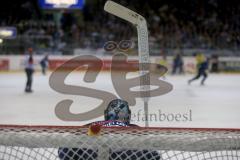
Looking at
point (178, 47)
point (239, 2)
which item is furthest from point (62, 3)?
point (239, 2)

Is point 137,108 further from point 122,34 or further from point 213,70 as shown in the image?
point 122,34

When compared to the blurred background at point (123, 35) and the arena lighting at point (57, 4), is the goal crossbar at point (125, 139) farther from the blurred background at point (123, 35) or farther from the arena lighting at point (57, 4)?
the arena lighting at point (57, 4)

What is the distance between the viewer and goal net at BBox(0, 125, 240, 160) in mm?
2094

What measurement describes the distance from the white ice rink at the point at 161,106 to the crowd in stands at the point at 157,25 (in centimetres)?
938

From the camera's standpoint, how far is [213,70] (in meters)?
23.5

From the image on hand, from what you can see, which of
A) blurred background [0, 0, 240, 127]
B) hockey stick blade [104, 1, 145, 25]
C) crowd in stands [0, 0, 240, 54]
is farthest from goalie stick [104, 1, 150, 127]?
crowd in stands [0, 0, 240, 54]

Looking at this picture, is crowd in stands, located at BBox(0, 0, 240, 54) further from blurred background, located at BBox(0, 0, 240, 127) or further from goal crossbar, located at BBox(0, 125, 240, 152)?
goal crossbar, located at BBox(0, 125, 240, 152)

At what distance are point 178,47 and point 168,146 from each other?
23380 millimetres

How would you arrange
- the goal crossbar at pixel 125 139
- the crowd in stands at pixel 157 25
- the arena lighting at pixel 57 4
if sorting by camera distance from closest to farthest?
the goal crossbar at pixel 125 139 → the arena lighting at pixel 57 4 → the crowd in stands at pixel 157 25

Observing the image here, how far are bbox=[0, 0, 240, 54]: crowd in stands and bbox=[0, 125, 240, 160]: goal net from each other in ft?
74.1

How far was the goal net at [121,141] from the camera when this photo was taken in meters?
2.09

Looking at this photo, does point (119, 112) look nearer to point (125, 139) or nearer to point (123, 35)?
point (125, 139)

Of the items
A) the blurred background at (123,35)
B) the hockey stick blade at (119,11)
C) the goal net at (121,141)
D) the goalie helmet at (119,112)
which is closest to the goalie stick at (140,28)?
the hockey stick blade at (119,11)

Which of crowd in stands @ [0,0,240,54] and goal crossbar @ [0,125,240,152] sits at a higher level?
crowd in stands @ [0,0,240,54]
